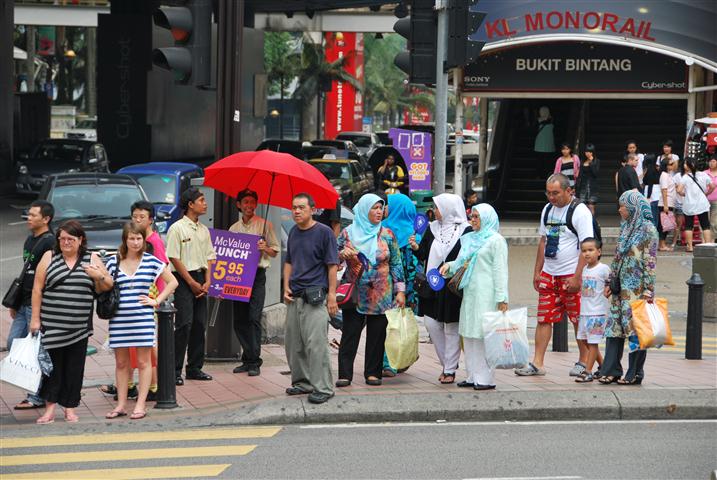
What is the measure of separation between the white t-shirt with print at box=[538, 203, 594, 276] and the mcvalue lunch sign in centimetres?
1528

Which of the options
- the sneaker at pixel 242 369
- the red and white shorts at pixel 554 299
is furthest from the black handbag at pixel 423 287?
the sneaker at pixel 242 369

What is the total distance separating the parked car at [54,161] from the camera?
107 ft

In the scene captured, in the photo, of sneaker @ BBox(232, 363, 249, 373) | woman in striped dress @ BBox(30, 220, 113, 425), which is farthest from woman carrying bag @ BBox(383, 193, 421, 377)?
woman in striped dress @ BBox(30, 220, 113, 425)

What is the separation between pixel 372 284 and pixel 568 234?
1.88 m

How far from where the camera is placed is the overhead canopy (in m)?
25.0

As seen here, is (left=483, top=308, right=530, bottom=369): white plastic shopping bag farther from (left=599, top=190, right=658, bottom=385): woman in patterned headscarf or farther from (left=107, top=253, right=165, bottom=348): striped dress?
(left=107, top=253, right=165, bottom=348): striped dress

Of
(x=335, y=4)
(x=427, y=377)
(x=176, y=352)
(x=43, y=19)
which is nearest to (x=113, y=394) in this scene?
(x=176, y=352)

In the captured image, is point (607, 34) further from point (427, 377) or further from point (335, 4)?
point (335, 4)

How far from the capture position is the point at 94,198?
62.8ft

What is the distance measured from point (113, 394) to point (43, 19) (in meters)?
41.4

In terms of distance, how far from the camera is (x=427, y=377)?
457 inches

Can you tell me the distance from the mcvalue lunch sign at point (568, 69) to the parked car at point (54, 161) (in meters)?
11.8

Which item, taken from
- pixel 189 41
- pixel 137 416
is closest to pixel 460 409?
pixel 137 416

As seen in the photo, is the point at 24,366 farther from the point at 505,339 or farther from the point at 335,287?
the point at 505,339
